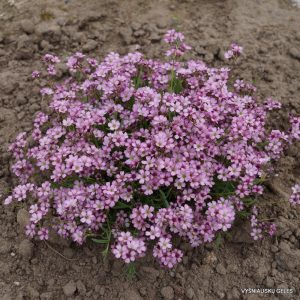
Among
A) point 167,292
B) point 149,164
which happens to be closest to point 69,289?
point 167,292

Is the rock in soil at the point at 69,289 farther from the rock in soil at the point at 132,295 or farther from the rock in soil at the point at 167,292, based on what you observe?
the rock in soil at the point at 167,292

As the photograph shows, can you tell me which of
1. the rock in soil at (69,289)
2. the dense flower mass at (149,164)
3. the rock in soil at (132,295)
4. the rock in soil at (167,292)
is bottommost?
the rock in soil at (69,289)

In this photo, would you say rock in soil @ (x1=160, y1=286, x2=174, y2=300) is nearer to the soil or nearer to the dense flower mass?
the soil

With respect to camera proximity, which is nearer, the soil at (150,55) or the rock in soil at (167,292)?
the rock in soil at (167,292)

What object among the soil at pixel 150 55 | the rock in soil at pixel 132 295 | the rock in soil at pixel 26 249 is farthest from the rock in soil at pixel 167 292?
the rock in soil at pixel 26 249

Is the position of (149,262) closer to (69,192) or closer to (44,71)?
(69,192)

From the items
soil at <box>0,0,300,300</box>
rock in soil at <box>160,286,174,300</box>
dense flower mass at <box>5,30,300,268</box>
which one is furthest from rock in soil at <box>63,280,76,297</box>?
rock in soil at <box>160,286,174,300</box>

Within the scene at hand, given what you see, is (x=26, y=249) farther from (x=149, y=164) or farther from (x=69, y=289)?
(x=149, y=164)
